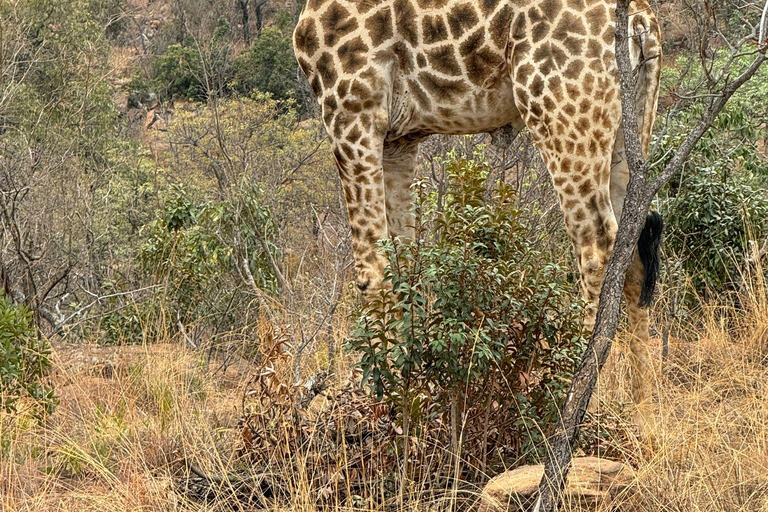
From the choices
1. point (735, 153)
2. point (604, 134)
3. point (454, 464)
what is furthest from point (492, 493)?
point (735, 153)

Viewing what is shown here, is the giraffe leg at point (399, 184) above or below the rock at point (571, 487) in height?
above

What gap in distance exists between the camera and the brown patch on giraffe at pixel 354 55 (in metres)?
5.10

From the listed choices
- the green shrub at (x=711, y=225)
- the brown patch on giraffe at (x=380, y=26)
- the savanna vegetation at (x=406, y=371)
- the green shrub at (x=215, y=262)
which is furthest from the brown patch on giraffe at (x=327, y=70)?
the green shrub at (x=711, y=225)

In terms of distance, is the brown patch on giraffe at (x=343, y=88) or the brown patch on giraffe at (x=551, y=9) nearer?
the brown patch on giraffe at (x=551, y=9)

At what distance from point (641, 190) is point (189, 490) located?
233cm

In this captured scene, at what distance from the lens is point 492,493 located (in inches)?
162

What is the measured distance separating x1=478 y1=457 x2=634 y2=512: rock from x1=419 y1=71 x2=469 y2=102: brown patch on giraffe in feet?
6.16

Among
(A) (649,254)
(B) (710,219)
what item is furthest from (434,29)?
(B) (710,219)

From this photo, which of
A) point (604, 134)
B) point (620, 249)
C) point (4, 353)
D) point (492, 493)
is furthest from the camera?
point (4, 353)

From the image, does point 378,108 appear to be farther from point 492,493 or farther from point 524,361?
point 492,493

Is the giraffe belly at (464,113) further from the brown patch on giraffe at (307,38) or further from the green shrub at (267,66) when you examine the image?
the green shrub at (267,66)

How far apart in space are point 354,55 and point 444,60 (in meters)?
0.45

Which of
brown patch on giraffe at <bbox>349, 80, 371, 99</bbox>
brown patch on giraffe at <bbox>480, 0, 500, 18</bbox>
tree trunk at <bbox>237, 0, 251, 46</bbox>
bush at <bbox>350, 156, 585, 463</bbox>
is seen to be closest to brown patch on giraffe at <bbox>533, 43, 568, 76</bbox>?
brown patch on giraffe at <bbox>480, 0, 500, 18</bbox>

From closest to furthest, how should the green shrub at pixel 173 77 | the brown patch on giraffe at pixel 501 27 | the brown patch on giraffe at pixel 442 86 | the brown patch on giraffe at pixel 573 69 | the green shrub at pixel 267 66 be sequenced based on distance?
the brown patch on giraffe at pixel 573 69 → the brown patch on giraffe at pixel 501 27 → the brown patch on giraffe at pixel 442 86 → the green shrub at pixel 267 66 → the green shrub at pixel 173 77
